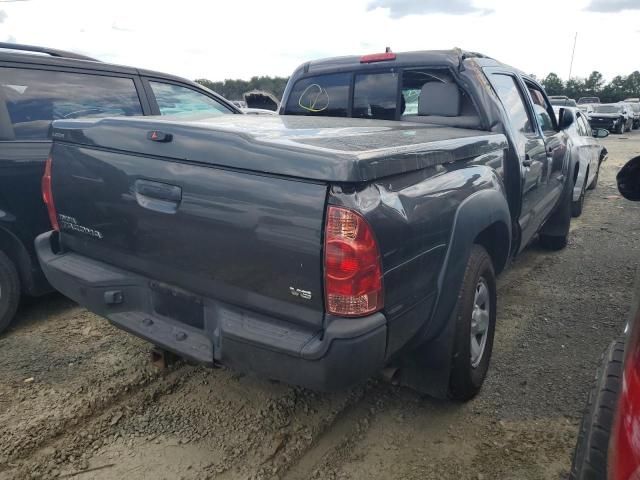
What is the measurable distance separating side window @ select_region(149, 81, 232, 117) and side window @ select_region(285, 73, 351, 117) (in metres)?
0.66

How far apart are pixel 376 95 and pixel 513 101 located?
103cm

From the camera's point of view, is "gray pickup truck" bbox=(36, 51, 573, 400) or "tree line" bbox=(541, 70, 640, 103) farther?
"tree line" bbox=(541, 70, 640, 103)

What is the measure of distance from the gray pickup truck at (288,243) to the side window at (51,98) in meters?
1.20

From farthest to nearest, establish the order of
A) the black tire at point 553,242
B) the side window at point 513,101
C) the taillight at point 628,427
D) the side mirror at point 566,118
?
the black tire at point 553,242
the side mirror at point 566,118
the side window at point 513,101
the taillight at point 628,427

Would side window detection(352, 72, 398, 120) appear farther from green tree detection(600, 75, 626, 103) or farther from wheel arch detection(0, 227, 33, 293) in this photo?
green tree detection(600, 75, 626, 103)

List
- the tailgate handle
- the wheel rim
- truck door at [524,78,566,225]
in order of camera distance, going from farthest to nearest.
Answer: truck door at [524,78,566,225], the wheel rim, the tailgate handle

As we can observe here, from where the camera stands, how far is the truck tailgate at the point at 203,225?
74.1 inches

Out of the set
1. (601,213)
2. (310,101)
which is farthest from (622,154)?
(310,101)

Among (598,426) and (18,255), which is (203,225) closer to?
(598,426)

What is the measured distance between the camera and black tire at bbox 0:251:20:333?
11.3 feet

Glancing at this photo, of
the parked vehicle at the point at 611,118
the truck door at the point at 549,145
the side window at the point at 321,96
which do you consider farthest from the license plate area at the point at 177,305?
the parked vehicle at the point at 611,118

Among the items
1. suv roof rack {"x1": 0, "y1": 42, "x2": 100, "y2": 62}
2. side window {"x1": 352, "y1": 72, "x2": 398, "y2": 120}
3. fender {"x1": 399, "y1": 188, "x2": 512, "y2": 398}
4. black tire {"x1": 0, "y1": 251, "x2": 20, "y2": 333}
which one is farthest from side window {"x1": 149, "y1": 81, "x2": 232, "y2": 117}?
fender {"x1": 399, "y1": 188, "x2": 512, "y2": 398}

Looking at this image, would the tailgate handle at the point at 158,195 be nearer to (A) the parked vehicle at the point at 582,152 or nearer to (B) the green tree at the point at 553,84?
(A) the parked vehicle at the point at 582,152

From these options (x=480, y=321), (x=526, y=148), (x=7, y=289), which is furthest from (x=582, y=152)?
(x=7, y=289)
